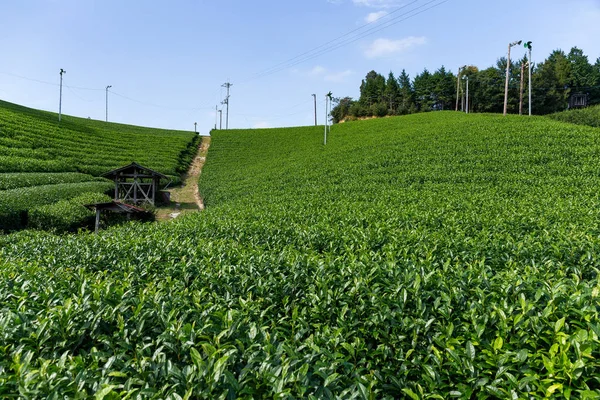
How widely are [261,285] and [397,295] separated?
5.72 ft

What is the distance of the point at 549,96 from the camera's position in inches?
2682

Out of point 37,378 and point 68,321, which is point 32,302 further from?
point 37,378

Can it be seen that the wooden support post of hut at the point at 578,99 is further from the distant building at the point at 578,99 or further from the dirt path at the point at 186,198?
the dirt path at the point at 186,198

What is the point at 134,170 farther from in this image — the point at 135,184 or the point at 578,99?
the point at 578,99

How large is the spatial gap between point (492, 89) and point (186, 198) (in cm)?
7156

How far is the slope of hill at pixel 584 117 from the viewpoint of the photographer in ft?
96.7

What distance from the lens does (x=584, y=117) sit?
30609 mm

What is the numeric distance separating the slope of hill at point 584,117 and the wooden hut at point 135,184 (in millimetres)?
36251

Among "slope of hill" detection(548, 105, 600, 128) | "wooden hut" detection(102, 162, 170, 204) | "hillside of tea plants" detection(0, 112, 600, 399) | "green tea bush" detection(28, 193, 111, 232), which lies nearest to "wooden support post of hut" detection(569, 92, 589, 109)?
"slope of hill" detection(548, 105, 600, 128)

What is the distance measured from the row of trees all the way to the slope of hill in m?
32.7

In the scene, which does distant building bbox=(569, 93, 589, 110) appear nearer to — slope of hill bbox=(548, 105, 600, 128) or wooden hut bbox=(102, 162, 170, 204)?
slope of hill bbox=(548, 105, 600, 128)

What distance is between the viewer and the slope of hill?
2947 centimetres

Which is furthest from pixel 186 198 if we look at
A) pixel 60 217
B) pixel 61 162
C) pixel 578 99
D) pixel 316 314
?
pixel 578 99

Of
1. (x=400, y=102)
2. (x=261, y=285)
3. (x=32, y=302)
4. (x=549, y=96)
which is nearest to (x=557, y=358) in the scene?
(x=261, y=285)
